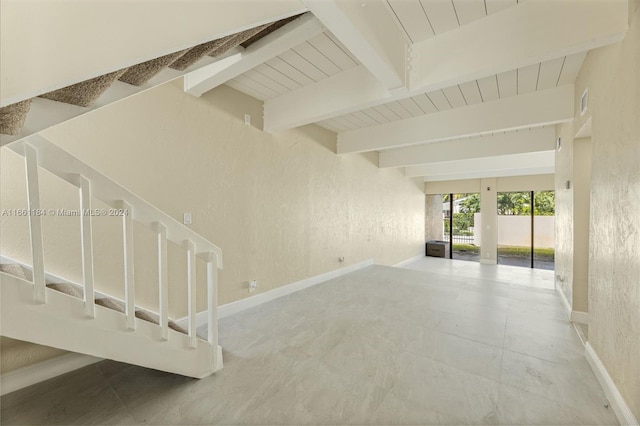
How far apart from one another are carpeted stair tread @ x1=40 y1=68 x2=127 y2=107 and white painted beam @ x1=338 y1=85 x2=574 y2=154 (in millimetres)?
3637

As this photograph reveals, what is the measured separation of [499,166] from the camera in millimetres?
5926

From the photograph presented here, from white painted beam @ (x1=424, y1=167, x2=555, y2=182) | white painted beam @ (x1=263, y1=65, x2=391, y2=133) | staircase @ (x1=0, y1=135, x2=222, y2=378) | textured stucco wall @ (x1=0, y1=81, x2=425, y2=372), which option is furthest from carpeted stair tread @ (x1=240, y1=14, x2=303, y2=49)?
white painted beam @ (x1=424, y1=167, x2=555, y2=182)

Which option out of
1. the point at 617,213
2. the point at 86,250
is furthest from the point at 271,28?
the point at 617,213

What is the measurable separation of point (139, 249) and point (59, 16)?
2.05 m

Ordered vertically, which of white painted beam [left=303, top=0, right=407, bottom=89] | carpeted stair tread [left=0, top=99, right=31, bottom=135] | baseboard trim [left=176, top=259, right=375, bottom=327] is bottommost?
baseboard trim [left=176, top=259, right=375, bottom=327]

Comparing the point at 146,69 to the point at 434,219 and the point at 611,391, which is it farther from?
the point at 434,219

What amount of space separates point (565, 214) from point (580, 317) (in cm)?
119

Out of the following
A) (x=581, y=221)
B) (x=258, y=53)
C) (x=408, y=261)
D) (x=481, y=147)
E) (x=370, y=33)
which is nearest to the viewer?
(x=370, y=33)

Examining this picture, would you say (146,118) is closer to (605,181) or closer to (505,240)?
(605,181)

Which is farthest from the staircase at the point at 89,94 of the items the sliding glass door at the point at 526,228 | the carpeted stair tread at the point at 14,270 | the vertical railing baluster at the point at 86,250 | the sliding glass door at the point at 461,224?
the sliding glass door at the point at 461,224

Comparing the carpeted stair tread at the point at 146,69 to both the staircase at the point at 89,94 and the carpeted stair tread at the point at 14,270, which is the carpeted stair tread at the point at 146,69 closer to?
the staircase at the point at 89,94

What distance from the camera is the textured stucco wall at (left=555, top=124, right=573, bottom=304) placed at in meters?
2.83

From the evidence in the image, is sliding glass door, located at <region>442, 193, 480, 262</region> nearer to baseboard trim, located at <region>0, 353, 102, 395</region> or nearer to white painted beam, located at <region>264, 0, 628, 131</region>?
white painted beam, located at <region>264, 0, 628, 131</region>

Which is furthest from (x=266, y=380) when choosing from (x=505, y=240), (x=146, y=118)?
(x=505, y=240)
